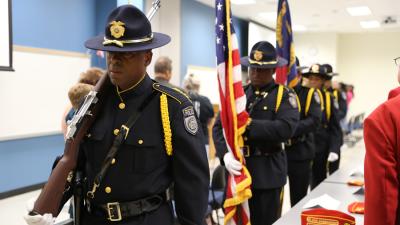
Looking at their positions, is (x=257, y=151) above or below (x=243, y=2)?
below

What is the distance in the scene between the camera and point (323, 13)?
10523 millimetres

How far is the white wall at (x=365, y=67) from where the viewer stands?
47.3ft

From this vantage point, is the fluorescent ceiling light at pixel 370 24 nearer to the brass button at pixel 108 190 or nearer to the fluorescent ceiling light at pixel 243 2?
A: the fluorescent ceiling light at pixel 243 2

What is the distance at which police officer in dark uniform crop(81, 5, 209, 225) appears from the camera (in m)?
1.45

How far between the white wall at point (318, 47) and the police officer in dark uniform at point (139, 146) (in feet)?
43.4

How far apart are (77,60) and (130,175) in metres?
4.62

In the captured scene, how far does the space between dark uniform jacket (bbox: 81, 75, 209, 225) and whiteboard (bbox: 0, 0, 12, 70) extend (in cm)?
351

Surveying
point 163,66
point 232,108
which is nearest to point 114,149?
point 232,108

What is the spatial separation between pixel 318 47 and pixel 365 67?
6.40 feet

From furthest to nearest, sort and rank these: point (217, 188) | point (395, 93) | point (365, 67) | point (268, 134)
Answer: point (365, 67), point (217, 188), point (268, 134), point (395, 93)

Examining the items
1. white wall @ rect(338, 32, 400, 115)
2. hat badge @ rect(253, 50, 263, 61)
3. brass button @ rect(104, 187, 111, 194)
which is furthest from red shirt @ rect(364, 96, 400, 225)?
white wall @ rect(338, 32, 400, 115)

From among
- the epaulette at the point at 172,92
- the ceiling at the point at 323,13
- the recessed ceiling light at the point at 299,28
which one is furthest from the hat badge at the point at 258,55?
the recessed ceiling light at the point at 299,28

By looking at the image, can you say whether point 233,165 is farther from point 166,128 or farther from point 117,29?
point 117,29

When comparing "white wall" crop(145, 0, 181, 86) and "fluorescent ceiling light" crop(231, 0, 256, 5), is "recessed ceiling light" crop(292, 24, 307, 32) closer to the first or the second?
"fluorescent ceiling light" crop(231, 0, 256, 5)
